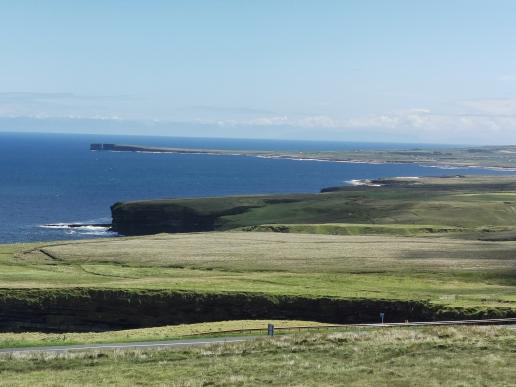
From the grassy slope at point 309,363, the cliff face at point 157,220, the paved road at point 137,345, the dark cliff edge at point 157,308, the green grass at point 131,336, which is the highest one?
the grassy slope at point 309,363

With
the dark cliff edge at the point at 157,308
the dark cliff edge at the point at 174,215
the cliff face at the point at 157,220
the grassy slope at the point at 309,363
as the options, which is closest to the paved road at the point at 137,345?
the grassy slope at the point at 309,363

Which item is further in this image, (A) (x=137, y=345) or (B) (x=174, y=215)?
(B) (x=174, y=215)

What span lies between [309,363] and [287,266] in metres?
43.2

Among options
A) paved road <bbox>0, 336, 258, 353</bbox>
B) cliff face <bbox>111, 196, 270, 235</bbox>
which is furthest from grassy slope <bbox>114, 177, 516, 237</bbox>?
paved road <bbox>0, 336, 258, 353</bbox>

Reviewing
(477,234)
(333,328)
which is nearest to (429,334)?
(333,328)

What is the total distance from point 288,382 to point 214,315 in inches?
1048

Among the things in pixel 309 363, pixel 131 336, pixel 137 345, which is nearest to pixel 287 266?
pixel 131 336

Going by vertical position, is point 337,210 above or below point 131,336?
below

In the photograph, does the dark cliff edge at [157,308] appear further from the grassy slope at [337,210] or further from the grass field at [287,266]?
the grassy slope at [337,210]

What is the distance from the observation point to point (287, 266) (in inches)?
2896

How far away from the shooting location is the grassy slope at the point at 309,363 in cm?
2745

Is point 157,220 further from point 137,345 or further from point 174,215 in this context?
point 137,345

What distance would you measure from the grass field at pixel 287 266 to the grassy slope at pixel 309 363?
60.0 ft

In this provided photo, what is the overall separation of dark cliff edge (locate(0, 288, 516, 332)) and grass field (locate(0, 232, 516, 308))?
1873 mm
